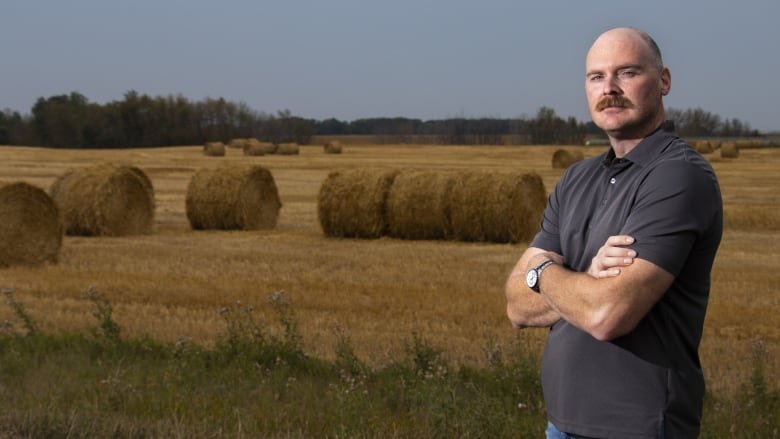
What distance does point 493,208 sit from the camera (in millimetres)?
17797

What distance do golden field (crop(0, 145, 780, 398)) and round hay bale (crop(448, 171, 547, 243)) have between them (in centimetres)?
48

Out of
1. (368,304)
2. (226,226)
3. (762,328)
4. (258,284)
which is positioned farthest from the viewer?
(226,226)

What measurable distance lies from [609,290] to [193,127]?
244ft

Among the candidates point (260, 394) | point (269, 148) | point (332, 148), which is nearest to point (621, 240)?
point (260, 394)

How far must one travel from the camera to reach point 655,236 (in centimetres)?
263

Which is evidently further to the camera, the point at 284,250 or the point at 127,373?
the point at 284,250

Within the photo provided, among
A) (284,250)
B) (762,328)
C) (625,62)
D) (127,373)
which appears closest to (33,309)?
(127,373)

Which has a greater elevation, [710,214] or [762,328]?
[710,214]

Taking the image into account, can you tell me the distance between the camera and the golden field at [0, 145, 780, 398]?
9359mm

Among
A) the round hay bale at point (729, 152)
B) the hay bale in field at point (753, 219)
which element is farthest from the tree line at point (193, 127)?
the hay bale in field at point (753, 219)

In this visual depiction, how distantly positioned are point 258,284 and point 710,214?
1035 centimetres

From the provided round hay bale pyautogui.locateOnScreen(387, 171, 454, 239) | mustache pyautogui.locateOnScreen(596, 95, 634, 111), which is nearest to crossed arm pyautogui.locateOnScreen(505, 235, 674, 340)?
mustache pyautogui.locateOnScreen(596, 95, 634, 111)

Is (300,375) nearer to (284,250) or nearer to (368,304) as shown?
(368,304)

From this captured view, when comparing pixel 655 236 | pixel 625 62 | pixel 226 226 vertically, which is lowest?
pixel 226 226
